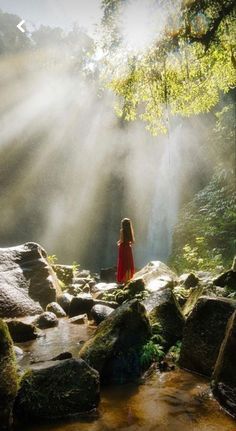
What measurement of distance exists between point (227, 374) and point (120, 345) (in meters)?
1.44

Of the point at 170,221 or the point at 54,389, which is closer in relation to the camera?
the point at 54,389

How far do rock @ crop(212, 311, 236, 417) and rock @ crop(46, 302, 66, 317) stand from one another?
5187 mm

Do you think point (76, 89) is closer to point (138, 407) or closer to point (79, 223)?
point (79, 223)

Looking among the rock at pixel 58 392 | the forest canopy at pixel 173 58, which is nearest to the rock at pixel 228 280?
the rock at pixel 58 392

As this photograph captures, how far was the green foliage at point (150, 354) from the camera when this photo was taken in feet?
14.2

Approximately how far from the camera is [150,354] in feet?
14.4

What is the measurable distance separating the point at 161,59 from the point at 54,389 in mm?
7799

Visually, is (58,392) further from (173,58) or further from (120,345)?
(173,58)

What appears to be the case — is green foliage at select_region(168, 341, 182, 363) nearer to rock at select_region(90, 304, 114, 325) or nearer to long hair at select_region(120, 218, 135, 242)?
rock at select_region(90, 304, 114, 325)

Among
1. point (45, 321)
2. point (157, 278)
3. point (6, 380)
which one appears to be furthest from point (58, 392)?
point (157, 278)

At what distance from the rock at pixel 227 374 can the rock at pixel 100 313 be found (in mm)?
3541

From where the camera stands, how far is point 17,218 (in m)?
30.1

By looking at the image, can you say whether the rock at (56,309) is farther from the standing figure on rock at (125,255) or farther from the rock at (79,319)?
the standing figure on rock at (125,255)

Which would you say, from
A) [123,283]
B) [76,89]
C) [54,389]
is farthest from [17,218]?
[54,389]
